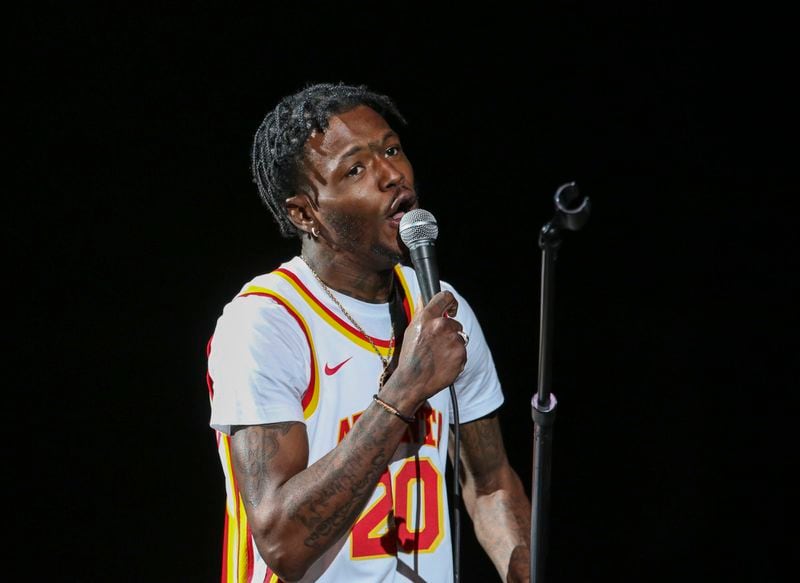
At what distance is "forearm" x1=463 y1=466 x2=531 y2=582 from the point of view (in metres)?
2.15

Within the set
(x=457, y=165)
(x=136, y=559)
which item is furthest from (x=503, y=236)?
(x=136, y=559)

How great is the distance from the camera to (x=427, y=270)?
1771 mm

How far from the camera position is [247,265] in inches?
124

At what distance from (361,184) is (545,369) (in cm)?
84

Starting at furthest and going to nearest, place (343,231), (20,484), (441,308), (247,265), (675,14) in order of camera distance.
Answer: (675,14)
(247,265)
(20,484)
(343,231)
(441,308)

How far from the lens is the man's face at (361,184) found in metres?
2.09

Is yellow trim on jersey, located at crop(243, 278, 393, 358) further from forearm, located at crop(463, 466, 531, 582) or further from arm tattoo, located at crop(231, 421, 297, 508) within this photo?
forearm, located at crop(463, 466, 531, 582)

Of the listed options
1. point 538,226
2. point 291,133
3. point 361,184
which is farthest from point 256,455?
point 538,226

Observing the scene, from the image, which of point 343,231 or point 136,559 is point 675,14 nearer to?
point 343,231

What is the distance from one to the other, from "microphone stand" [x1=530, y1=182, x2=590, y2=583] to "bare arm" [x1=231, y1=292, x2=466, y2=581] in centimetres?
33

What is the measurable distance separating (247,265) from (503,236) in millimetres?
926

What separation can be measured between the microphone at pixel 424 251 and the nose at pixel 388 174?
290 millimetres

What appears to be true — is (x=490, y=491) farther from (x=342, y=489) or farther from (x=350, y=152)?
(x=350, y=152)

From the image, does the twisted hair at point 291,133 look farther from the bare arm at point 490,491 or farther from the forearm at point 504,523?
the forearm at point 504,523
